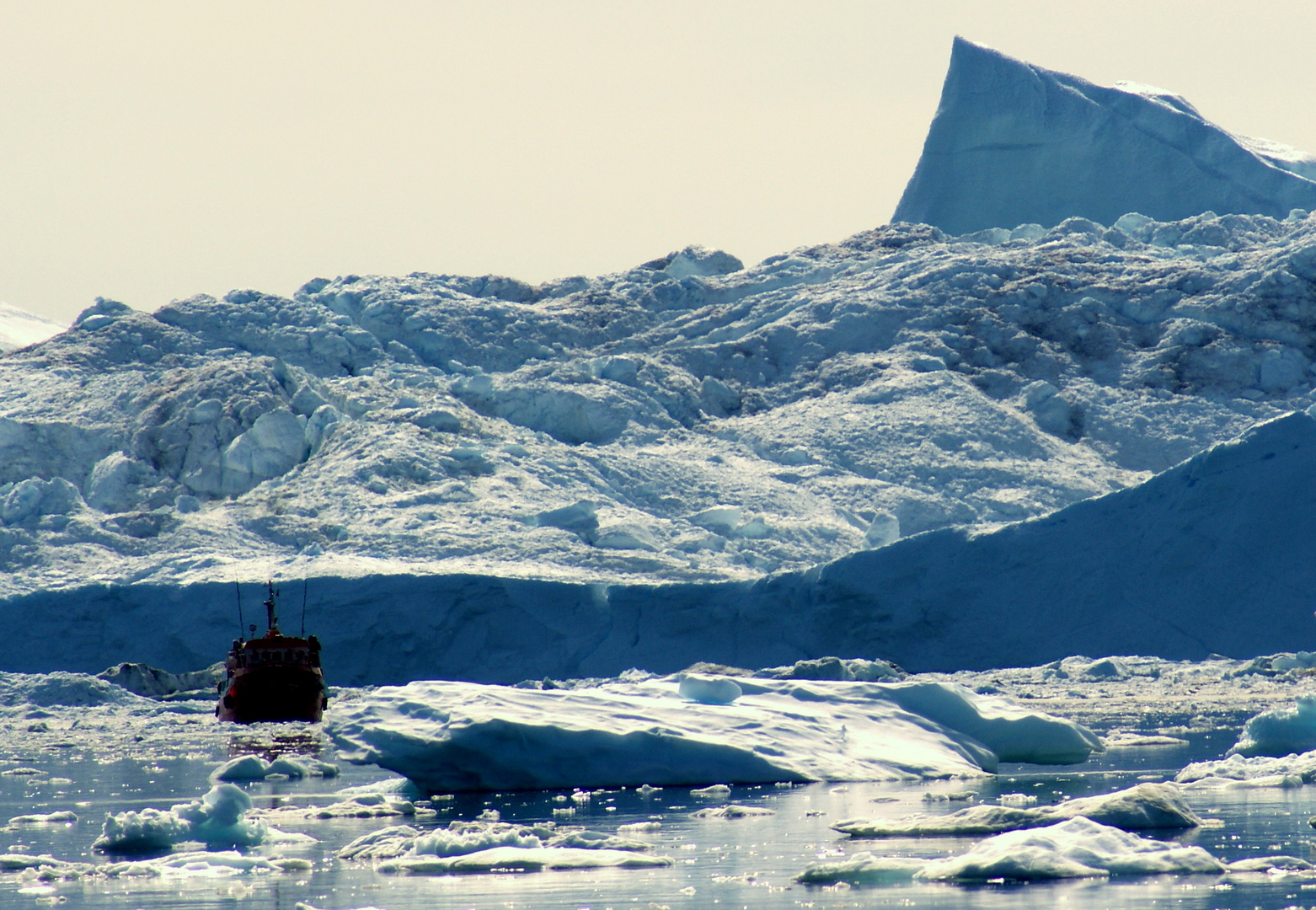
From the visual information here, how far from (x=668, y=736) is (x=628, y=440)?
20036 millimetres

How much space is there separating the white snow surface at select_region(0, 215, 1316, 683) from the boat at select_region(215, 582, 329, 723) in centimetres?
191

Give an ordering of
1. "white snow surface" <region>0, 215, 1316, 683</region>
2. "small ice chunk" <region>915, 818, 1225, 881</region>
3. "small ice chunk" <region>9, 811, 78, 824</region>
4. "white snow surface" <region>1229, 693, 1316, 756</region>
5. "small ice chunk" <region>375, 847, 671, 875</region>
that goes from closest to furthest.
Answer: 1. "small ice chunk" <region>915, 818, 1225, 881</region>
2. "small ice chunk" <region>375, 847, 671, 875</region>
3. "small ice chunk" <region>9, 811, 78, 824</region>
4. "white snow surface" <region>1229, 693, 1316, 756</region>
5. "white snow surface" <region>0, 215, 1316, 683</region>

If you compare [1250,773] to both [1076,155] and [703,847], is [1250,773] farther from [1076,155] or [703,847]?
[1076,155]

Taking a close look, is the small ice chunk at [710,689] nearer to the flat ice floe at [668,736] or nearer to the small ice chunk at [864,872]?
the flat ice floe at [668,736]

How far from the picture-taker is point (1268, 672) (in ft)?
56.3

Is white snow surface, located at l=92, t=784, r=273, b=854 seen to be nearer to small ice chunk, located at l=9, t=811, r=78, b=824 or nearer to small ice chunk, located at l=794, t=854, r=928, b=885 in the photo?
small ice chunk, located at l=9, t=811, r=78, b=824

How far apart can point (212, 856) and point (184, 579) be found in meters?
16.8

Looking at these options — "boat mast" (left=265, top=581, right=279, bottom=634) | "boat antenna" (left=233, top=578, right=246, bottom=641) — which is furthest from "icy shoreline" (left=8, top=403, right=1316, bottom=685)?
"boat mast" (left=265, top=581, right=279, bottom=634)

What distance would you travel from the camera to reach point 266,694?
18.9 m

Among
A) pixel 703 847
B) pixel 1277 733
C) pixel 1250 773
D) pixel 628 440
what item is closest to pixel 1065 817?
pixel 703 847

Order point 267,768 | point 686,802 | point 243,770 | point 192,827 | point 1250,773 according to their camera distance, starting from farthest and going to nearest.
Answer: point 267,768, point 243,770, point 1250,773, point 686,802, point 192,827

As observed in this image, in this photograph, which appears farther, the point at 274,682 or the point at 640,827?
the point at 274,682

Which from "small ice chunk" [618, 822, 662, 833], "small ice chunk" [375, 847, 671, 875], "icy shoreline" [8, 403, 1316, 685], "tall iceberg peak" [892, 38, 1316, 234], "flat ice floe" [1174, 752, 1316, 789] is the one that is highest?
"tall iceberg peak" [892, 38, 1316, 234]

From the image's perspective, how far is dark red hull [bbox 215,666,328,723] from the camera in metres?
18.9
